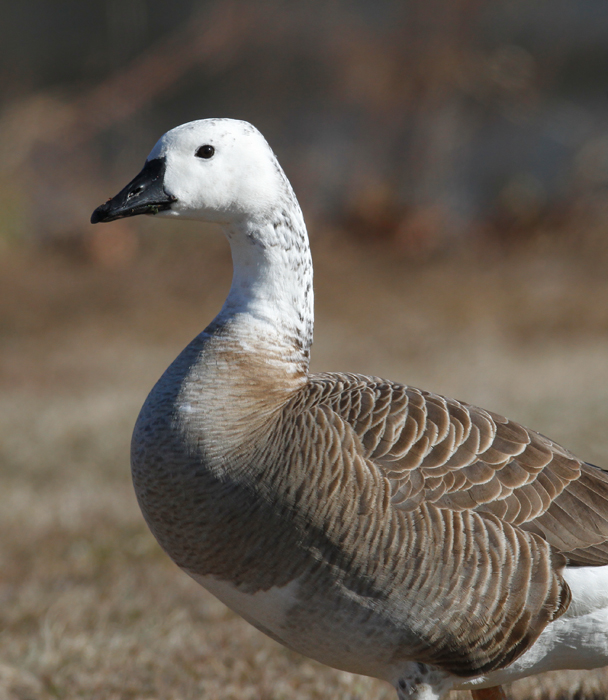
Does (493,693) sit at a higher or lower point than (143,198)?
lower

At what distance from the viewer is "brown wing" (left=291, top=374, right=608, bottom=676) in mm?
2416

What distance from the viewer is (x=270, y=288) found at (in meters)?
2.80

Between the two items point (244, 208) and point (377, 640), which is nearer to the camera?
point (377, 640)

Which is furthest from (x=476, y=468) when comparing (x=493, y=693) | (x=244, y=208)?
(x=244, y=208)

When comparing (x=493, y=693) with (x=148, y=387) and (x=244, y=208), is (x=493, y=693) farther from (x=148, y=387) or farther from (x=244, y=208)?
(x=148, y=387)

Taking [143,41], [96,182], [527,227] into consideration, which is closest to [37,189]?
[96,182]

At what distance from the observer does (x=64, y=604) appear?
4547 mm

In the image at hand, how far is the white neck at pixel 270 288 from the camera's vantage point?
2766 millimetres

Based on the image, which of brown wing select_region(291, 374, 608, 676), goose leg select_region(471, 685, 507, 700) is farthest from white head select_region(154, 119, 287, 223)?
goose leg select_region(471, 685, 507, 700)

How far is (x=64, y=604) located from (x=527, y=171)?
13273 millimetres

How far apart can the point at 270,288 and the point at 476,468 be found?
90 cm

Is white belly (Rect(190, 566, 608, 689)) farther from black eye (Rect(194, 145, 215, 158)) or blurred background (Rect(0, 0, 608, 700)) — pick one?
black eye (Rect(194, 145, 215, 158))

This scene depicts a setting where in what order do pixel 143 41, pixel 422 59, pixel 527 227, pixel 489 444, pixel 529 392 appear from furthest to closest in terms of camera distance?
pixel 143 41, pixel 422 59, pixel 527 227, pixel 529 392, pixel 489 444

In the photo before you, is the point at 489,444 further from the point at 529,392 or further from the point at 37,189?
the point at 37,189
